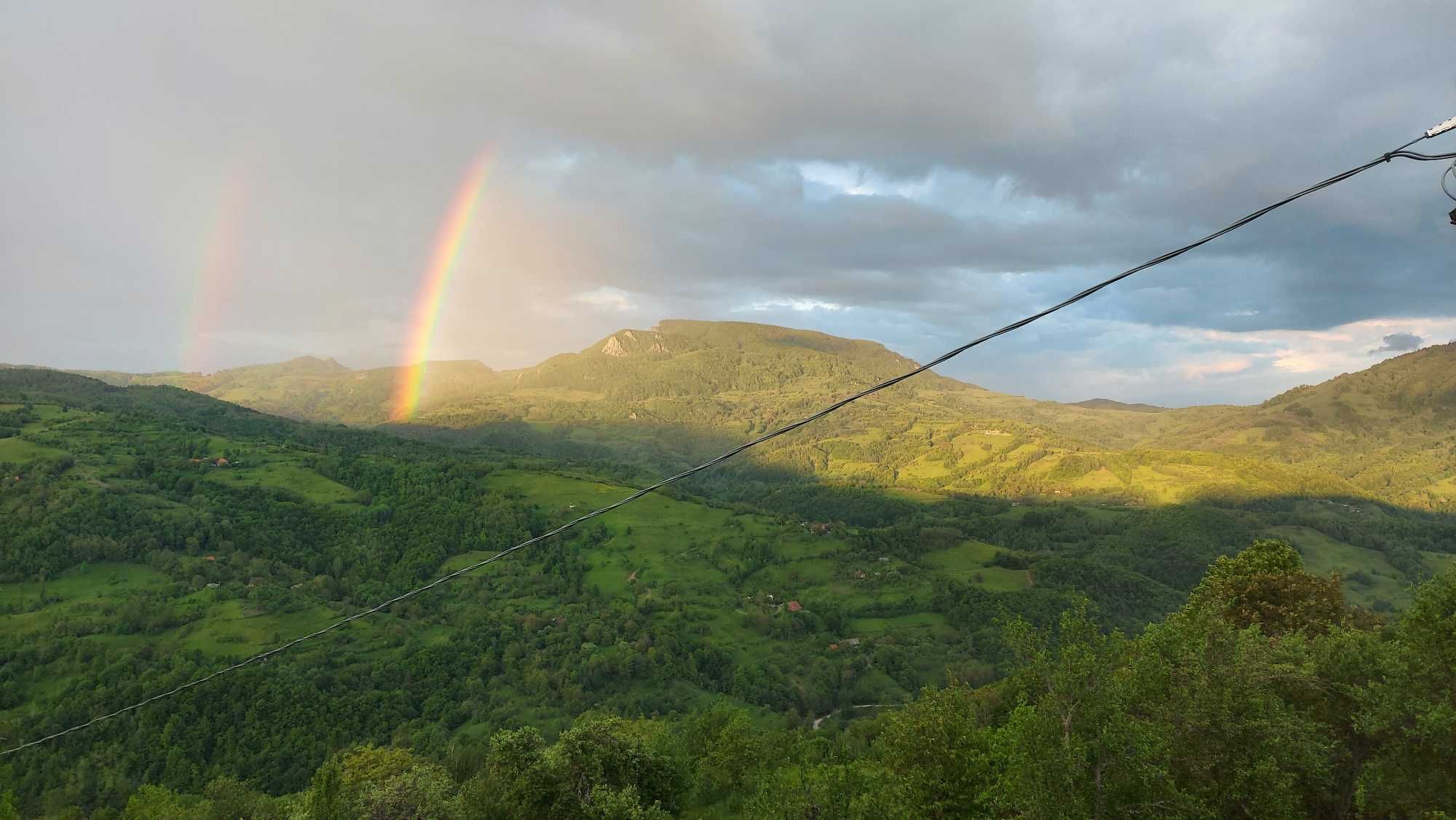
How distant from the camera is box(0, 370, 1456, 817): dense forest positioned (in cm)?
1634

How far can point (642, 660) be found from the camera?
128m

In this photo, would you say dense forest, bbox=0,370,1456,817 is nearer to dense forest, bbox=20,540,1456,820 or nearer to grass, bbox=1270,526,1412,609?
dense forest, bbox=20,540,1456,820

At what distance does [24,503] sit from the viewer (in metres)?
135

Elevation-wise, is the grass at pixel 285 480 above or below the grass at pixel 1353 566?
above

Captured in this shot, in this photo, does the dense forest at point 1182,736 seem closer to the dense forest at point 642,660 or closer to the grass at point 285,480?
the dense forest at point 642,660

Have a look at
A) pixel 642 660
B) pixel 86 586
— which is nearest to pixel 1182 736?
pixel 642 660

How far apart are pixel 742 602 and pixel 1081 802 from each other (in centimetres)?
15125

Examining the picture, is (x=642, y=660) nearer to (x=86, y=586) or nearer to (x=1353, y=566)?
(x=86, y=586)

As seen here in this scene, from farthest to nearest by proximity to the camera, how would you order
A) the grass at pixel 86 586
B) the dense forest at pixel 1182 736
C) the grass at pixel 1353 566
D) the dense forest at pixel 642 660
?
the grass at pixel 1353 566 → the grass at pixel 86 586 → the dense forest at pixel 642 660 → the dense forest at pixel 1182 736

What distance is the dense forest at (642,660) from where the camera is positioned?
1634cm

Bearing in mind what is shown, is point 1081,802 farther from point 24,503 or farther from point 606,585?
point 24,503

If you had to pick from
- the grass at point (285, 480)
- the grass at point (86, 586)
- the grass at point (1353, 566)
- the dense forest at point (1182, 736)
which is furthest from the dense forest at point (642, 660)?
the grass at point (1353, 566)

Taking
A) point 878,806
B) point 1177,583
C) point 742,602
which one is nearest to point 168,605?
point 742,602

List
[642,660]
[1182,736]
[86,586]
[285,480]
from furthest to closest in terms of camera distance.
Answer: [285,480], [642,660], [86,586], [1182,736]
